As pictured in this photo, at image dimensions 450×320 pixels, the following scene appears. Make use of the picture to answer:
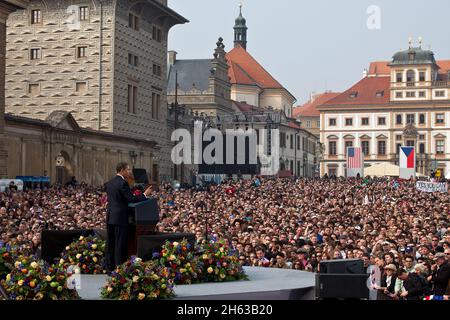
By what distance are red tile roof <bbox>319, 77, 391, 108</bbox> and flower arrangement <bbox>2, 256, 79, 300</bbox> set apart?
101908 mm

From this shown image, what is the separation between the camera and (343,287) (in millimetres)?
8984

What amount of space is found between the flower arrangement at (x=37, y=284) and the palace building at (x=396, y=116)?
97.0m

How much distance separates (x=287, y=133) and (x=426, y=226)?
8752cm

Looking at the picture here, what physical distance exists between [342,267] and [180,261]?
2.17m

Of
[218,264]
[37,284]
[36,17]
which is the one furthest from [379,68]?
[37,284]

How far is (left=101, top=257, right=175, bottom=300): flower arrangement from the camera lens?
919 cm

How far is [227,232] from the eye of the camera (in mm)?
21703

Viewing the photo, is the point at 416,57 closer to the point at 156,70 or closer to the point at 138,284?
the point at 156,70

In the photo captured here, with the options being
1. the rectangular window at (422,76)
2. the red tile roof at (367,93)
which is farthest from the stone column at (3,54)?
the red tile roof at (367,93)

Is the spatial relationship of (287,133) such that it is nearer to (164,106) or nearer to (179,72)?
(179,72)

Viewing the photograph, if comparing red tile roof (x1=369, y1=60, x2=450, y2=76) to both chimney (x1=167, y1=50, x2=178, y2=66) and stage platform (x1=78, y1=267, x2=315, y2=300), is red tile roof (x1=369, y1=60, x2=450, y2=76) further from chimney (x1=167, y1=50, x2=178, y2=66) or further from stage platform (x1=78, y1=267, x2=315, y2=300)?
stage platform (x1=78, y1=267, x2=315, y2=300)

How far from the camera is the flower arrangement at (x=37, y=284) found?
887 centimetres

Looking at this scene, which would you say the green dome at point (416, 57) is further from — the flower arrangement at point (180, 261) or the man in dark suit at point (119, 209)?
the flower arrangement at point (180, 261)
